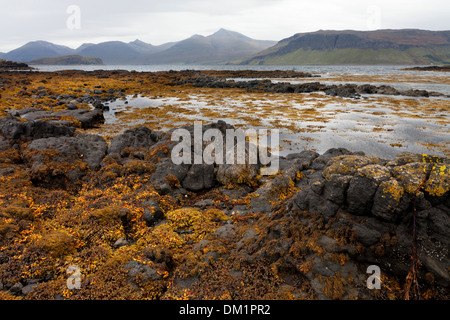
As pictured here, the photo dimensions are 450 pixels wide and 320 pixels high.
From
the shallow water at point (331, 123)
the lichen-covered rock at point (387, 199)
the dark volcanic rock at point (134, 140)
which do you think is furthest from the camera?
the shallow water at point (331, 123)

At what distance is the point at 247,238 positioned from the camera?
1076 centimetres

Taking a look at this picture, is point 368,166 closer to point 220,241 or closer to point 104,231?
point 220,241

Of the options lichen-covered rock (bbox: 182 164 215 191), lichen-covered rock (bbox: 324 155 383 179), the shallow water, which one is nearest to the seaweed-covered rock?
lichen-covered rock (bbox: 182 164 215 191)

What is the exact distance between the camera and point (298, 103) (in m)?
56.5

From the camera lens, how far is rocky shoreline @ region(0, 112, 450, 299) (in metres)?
7.84

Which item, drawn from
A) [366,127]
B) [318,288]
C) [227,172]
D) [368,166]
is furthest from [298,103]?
[318,288]

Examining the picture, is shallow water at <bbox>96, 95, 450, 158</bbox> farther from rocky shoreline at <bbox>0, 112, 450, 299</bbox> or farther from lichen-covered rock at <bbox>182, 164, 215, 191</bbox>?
rocky shoreline at <bbox>0, 112, 450, 299</bbox>

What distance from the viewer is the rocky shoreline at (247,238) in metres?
7.84

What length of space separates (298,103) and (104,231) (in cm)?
5355

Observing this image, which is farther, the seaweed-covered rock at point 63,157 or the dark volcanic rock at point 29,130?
the dark volcanic rock at point 29,130

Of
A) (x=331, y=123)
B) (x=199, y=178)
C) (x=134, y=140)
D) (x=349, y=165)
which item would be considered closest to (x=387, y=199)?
(x=349, y=165)

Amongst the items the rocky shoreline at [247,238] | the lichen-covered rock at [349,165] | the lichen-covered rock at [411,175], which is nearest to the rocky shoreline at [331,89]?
the lichen-covered rock at [349,165]

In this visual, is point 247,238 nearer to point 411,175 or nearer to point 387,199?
point 387,199

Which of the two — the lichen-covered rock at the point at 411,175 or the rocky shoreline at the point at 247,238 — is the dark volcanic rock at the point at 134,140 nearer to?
the rocky shoreline at the point at 247,238
